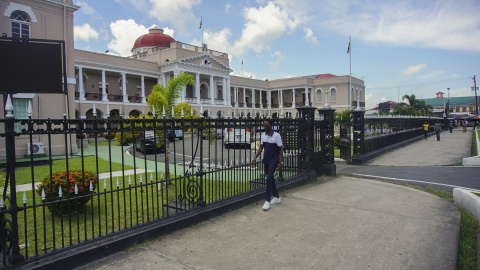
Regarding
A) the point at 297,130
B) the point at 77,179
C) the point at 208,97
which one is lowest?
the point at 77,179

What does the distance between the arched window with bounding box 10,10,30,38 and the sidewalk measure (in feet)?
55.8

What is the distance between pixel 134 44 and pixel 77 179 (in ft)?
169

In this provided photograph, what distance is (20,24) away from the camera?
1684 cm

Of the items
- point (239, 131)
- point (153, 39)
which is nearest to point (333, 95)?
point (153, 39)

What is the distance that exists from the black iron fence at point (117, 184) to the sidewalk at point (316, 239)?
19.4 inches

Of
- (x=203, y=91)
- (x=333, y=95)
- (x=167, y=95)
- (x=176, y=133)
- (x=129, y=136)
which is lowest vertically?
(x=129, y=136)

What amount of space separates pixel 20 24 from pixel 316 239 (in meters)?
19.1

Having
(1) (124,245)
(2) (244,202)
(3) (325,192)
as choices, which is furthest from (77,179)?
(3) (325,192)

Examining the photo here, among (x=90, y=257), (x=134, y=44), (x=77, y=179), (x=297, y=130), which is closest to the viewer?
(x=90, y=257)

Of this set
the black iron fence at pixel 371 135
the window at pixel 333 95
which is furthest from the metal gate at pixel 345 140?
the window at pixel 333 95

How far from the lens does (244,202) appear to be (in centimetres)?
633

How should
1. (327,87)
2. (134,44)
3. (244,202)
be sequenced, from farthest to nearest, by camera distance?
(327,87), (134,44), (244,202)

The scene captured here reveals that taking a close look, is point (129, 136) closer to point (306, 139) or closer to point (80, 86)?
point (306, 139)

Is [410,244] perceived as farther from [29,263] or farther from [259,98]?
[259,98]
